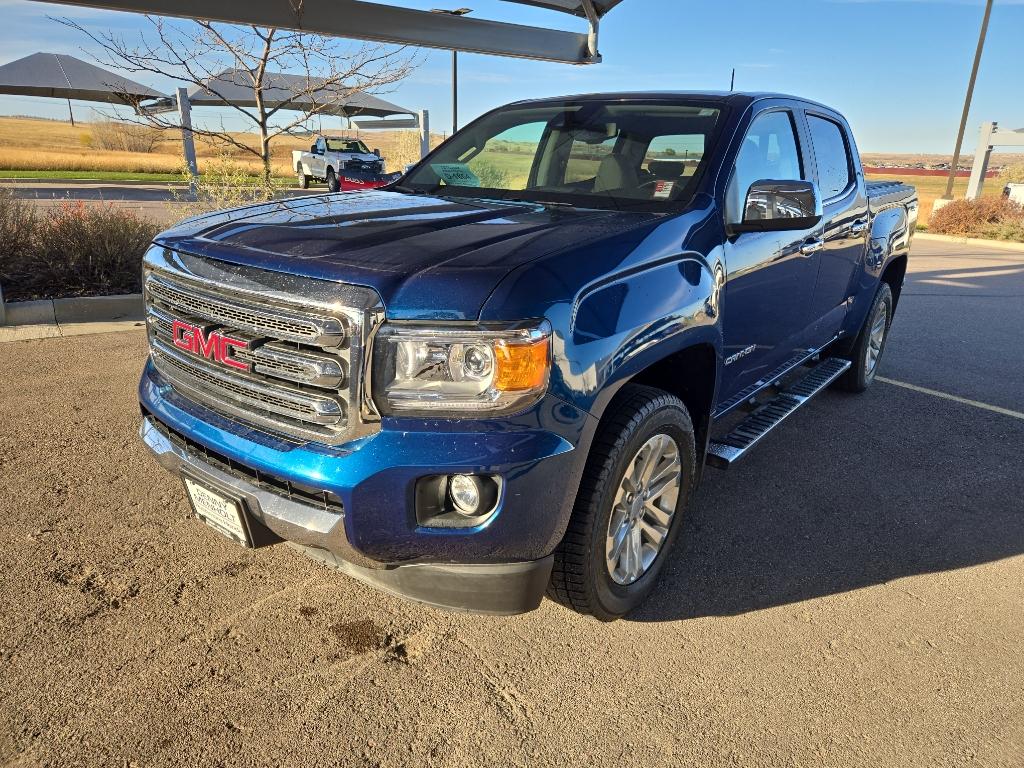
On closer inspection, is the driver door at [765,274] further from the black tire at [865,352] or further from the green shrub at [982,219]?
the green shrub at [982,219]

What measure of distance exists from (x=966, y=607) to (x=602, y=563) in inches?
65.6

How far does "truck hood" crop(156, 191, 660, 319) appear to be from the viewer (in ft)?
6.54

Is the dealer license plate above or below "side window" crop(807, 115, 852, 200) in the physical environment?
below

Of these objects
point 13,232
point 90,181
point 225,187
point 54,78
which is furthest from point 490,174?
point 54,78

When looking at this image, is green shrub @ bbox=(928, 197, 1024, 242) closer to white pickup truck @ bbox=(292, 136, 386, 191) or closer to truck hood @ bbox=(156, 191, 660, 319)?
white pickup truck @ bbox=(292, 136, 386, 191)

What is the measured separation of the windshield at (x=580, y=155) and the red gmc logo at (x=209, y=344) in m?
1.52

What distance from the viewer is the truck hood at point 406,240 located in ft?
6.54

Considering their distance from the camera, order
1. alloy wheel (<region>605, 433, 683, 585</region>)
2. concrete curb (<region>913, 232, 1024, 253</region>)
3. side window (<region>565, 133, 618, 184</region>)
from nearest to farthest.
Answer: alloy wheel (<region>605, 433, 683, 585</region>), side window (<region>565, 133, 618, 184</region>), concrete curb (<region>913, 232, 1024, 253</region>)

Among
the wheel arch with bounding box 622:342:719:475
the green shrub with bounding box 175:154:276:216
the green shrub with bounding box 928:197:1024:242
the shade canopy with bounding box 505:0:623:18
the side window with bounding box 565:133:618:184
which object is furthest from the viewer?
the green shrub with bounding box 928:197:1024:242

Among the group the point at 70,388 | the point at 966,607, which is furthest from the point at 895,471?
the point at 70,388

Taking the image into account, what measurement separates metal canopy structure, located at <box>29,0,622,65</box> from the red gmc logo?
4.13 metres

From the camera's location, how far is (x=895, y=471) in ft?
13.7

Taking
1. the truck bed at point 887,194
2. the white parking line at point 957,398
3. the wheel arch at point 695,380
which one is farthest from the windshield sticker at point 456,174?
the white parking line at point 957,398

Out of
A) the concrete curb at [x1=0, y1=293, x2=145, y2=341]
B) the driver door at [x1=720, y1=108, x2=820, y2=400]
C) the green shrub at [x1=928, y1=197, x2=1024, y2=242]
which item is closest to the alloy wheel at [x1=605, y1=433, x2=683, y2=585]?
the driver door at [x1=720, y1=108, x2=820, y2=400]
